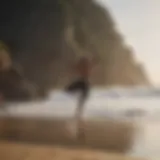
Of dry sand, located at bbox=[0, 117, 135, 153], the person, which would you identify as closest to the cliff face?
the person

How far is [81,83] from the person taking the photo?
4.02 ft

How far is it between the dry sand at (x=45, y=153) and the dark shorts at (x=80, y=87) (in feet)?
0.62

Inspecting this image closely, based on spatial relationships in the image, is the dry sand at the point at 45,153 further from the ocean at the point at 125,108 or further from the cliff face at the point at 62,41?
the cliff face at the point at 62,41

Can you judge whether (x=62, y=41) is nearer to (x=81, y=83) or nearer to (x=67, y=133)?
(x=81, y=83)

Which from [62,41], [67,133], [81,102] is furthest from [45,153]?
[62,41]

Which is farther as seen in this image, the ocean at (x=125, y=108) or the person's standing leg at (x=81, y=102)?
the person's standing leg at (x=81, y=102)

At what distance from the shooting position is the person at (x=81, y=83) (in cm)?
122

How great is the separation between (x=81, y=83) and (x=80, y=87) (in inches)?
0.6

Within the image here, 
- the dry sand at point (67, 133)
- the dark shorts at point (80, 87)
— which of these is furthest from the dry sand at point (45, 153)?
the dark shorts at point (80, 87)

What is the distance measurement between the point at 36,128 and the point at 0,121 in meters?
0.15

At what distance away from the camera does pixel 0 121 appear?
51.0 inches

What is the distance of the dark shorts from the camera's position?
3.99 feet

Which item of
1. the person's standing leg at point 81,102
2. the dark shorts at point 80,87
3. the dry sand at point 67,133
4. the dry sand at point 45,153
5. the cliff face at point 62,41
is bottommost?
the dry sand at point 45,153

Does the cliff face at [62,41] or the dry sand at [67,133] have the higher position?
the cliff face at [62,41]
